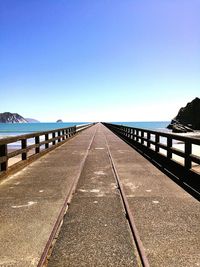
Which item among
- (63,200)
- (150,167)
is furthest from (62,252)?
(150,167)

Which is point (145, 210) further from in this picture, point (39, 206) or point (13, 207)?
point (13, 207)

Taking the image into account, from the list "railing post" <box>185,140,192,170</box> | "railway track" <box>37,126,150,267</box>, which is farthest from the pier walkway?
"railing post" <box>185,140,192,170</box>

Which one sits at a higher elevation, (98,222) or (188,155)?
(188,155)

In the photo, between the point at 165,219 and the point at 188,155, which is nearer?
the point at 165,219

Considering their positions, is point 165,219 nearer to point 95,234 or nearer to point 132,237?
point 132,237

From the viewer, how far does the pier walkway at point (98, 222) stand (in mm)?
4207

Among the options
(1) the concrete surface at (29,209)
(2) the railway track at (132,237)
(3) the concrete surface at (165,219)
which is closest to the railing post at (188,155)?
(3) the concrete surface at (165,219)

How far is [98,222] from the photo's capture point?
218 inches

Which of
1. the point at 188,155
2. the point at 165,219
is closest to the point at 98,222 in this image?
the point at 165,219

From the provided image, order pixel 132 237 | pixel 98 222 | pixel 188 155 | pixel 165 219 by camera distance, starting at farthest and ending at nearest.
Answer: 1. pixel 188 155
2. pixel 165 219
3. pixel 98 222
4. pixel 132 237

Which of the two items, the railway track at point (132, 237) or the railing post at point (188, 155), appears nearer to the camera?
the railway track at point (132, 237)

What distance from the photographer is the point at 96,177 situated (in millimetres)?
9922

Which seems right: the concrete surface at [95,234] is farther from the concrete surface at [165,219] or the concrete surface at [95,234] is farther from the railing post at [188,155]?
the railing post at [188,155]

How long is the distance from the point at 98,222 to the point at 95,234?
58 centimetres
